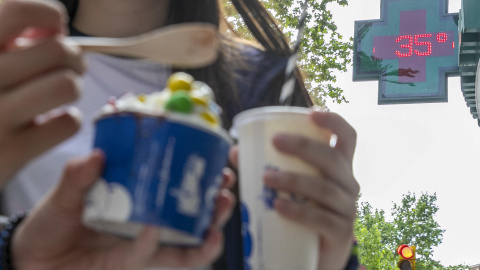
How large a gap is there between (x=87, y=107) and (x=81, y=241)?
2.12ft

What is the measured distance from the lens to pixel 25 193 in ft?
4.91

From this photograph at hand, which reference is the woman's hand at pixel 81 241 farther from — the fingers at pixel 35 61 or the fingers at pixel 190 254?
the fingers at pixel 35 61

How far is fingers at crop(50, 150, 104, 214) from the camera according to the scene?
0.92 m

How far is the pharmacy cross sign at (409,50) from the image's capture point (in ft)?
41.1

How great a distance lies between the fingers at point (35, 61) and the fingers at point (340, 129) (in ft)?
1.52

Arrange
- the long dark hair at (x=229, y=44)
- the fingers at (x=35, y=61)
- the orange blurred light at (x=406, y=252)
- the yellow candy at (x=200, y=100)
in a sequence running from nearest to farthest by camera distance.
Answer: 1. the fingers at (x=35, y=61)
2. the yellow candy at (x=200, y=100)
3. the long dark hair at (x=229, y=44)
4. the orange blurred light at (x=406, y=252)

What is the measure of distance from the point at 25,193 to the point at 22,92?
2.23 ft

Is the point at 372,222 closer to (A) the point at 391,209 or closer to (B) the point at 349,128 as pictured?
(A) the point at 391,209

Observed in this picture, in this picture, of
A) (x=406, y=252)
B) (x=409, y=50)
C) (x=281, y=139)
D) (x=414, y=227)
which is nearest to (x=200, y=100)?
(x=281, y=139)

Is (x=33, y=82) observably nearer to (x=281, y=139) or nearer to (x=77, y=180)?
(x=77, y=180)

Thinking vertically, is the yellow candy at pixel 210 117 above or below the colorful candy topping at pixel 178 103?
below

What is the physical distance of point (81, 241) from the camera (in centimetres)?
108

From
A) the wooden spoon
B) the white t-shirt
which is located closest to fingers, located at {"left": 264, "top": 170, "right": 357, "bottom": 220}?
the wooden spoon

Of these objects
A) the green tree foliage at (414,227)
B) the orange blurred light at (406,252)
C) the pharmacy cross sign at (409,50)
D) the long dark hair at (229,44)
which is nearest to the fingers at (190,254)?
the long dark hair at (229,44)
